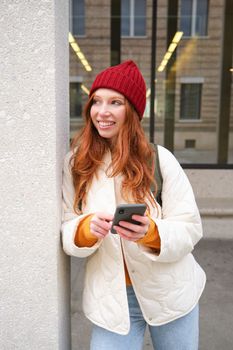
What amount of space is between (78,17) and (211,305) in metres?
8.10

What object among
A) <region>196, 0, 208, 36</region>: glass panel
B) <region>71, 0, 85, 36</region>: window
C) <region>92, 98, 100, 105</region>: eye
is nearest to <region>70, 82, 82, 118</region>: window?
<region>71, 0, 85, 36</region>: window

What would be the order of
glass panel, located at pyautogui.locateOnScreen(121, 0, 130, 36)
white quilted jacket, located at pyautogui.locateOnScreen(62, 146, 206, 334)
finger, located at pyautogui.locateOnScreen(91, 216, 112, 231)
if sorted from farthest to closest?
glass panel, located at pyautogui.locateOnScreen(121, 0, 130, 36) < white quilted jacket, located at pyautogui.locateOnScreen(62, 146, 206, 334) < finger, located at pyautogui.locateOnScreen(91, 216, 112, 231)

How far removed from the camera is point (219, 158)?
7.32 m

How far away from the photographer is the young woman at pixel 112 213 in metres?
1.42

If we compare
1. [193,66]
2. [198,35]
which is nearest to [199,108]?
[193,66]

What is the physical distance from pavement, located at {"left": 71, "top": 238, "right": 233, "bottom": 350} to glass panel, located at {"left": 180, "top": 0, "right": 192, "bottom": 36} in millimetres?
6204

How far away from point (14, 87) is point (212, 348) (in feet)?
7.68

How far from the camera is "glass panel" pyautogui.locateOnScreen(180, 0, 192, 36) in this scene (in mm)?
8988

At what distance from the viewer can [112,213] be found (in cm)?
139

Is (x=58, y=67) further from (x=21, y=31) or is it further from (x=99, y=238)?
(x=99, y=238)

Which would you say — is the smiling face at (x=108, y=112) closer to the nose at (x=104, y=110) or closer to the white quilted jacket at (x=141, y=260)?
the nose at (x=104, y=110)

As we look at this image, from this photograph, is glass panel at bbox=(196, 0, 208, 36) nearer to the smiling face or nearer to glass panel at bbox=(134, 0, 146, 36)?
glass panel at bbox=(134, 0, 146, 36)

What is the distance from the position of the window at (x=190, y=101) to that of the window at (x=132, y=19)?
5.98 ft

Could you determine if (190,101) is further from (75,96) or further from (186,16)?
(75,96)
